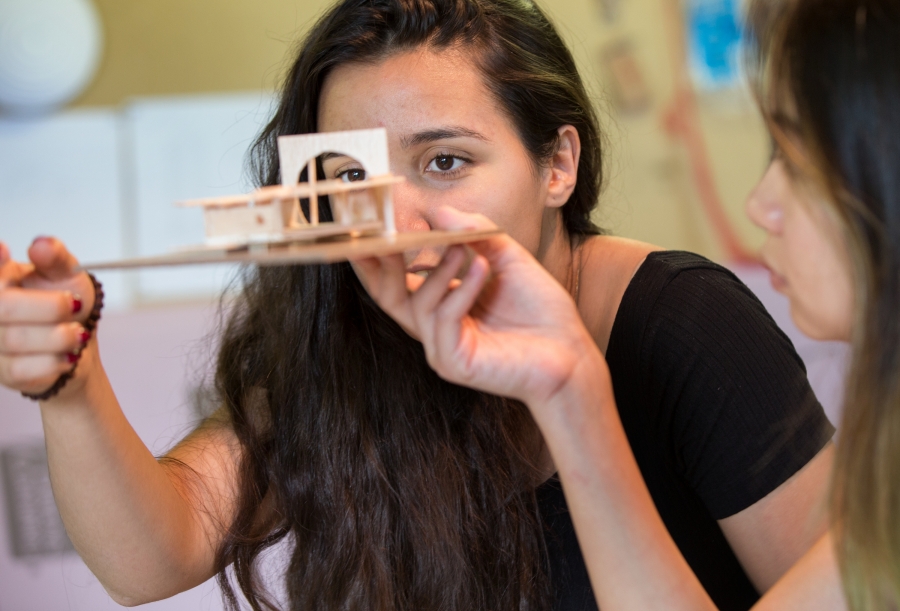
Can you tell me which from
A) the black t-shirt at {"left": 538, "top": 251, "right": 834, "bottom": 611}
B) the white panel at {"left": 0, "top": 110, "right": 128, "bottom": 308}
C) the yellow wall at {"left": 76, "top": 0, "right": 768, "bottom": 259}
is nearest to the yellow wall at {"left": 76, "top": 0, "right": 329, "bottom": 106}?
the yellow wall at {"left": 76, "top": 0, "right": 768, "bottom": 259}

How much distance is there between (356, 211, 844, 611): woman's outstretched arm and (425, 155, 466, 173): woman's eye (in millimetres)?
305

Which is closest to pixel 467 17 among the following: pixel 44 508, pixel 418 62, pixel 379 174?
pixel 418 62

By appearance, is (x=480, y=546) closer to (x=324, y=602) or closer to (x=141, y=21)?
(x=324, y=602)

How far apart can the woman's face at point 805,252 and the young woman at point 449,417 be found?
1.09 ft

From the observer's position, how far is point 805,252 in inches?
35.9

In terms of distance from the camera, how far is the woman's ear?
56.8 inches

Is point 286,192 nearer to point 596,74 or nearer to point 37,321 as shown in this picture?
point 37,321

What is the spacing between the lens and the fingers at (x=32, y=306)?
34.3 inches

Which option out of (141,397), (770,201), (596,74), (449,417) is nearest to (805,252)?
(770,201)

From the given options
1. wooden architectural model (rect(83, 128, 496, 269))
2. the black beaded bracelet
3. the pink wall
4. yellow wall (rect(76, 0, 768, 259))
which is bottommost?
the pink wall

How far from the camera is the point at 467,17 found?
1383mm

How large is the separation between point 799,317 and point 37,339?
2.85 feet

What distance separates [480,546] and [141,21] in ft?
7.44

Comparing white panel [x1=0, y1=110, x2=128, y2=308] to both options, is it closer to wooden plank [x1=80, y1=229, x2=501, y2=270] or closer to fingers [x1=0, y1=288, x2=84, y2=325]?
fingers [x1=0, y1=288, x2=84, y2=325]
